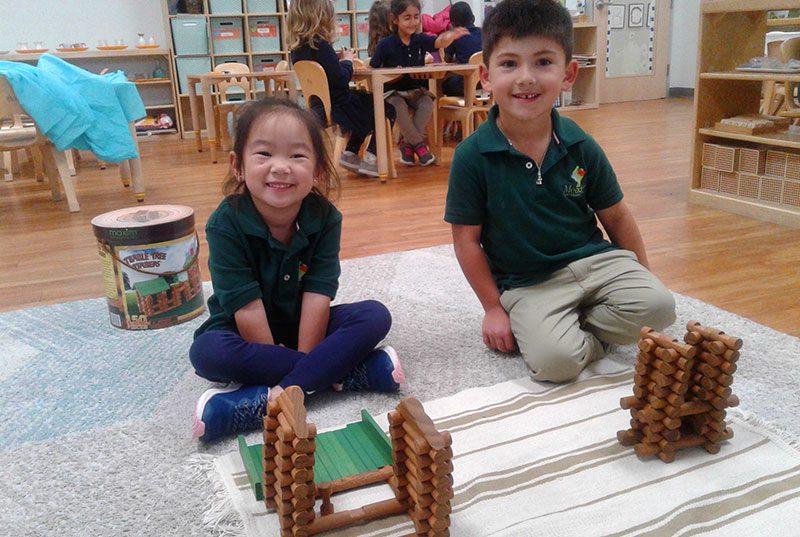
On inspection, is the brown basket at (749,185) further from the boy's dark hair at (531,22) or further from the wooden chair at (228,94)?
the wooden chair at (228,94)

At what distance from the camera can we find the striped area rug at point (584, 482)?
2.81ft

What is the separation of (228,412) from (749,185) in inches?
81.0

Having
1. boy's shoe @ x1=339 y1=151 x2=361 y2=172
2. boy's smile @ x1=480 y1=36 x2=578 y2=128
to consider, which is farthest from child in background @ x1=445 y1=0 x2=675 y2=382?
boy's shoe @ x1=339 y1=151 x2=361 y2=172

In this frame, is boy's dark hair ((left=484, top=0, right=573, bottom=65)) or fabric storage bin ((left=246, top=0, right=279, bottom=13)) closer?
boy's dark hair ((left=484, top=0, right=573, bottom=65))

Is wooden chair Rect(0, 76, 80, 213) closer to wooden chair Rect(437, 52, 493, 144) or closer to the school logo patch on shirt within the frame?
wooden chair Rect(437, 52, 493, 144)

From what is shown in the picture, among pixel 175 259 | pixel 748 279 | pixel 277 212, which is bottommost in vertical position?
pixel 748 279

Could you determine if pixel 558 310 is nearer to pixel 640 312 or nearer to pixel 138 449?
pixel 640 312

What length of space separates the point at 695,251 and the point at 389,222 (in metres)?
1.05

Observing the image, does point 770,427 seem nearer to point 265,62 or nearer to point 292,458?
point 292,458

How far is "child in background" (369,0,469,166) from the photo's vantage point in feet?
11.7

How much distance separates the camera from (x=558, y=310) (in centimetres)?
131

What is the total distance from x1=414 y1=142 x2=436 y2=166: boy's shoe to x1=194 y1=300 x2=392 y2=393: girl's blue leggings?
104 inches

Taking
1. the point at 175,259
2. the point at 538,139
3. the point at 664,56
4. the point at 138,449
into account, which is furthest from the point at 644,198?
the point at 664,56

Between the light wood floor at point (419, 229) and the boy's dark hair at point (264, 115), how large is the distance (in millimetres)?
724
